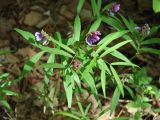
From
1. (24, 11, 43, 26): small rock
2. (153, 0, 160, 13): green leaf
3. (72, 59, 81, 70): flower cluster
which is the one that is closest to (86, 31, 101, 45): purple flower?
(72, 59, 81, 70): flower cluster

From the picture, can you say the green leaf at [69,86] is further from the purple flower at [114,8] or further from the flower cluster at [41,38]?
the purple flower at [114,8]

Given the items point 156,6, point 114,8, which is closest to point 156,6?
point 156,6

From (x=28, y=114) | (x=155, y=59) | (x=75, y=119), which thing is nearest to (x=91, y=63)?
(x=75, y=119)

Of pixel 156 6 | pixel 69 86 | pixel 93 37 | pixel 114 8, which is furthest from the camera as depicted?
pixel 156 6

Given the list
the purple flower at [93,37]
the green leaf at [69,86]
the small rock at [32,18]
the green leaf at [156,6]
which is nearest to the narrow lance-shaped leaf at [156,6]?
the green leaf at [156,6]

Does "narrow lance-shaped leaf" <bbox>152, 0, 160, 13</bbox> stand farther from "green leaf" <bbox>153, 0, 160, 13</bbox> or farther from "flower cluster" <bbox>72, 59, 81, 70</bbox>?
"flower cluster" <bbox>72, 59, 81, 70</bbox>

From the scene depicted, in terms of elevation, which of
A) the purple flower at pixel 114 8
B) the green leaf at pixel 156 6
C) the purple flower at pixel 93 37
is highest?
the green leaf at pixel 156 6

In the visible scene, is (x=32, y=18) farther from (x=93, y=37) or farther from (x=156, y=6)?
(x=93, y=37)

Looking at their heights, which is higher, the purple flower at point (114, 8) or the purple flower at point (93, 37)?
the purple flower at point (114, 8)
